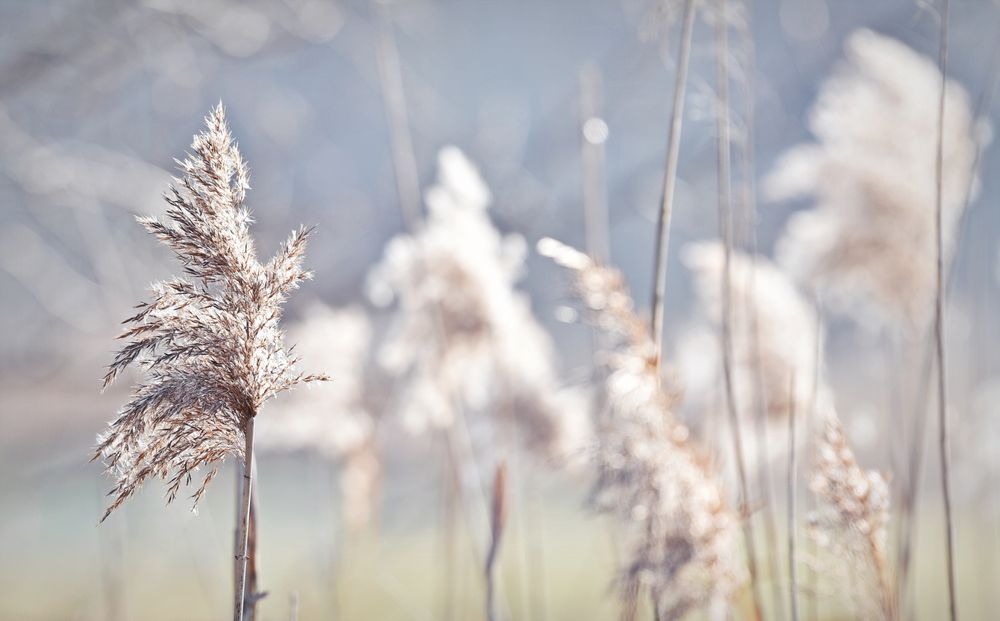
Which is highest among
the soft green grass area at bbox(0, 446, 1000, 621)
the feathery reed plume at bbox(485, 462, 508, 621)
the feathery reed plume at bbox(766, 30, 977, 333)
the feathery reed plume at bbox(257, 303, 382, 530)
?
the feathery reed plume at bbox(766, 30, 977, 333)

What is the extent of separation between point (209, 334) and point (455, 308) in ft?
4.27

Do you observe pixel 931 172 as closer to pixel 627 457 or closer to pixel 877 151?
pixel 877 151

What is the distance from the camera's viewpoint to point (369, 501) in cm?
251

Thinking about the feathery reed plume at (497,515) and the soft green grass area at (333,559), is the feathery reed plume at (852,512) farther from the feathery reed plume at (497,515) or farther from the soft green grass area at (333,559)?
the soft green grass area at (333,559)

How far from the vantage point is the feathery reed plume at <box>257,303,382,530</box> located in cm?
254

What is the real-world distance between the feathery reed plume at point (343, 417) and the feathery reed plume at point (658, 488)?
4.91 feet

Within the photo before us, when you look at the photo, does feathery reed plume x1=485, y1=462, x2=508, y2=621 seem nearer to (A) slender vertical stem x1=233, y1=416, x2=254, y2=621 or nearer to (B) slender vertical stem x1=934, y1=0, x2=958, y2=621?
(A) slender vertical stem x1=233, y1=416, x2=254, y2=621

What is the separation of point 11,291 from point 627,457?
13.7 feet

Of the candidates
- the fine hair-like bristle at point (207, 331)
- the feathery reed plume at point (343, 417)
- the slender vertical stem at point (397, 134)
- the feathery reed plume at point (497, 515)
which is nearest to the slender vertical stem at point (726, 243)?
the feathery reed plume at point (497, 515)

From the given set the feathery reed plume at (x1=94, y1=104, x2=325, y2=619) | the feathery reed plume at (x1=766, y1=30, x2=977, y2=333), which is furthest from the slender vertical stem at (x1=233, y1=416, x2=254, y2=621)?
the feathery reed plume at (x1=766, y1=30, x2=977, y2=333)

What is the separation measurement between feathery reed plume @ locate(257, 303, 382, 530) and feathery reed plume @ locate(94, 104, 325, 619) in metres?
1.64

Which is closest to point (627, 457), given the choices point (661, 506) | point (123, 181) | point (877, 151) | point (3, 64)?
point (661, 506)

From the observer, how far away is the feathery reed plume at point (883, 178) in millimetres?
1911

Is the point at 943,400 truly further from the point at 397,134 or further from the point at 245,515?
the point at 397,134
